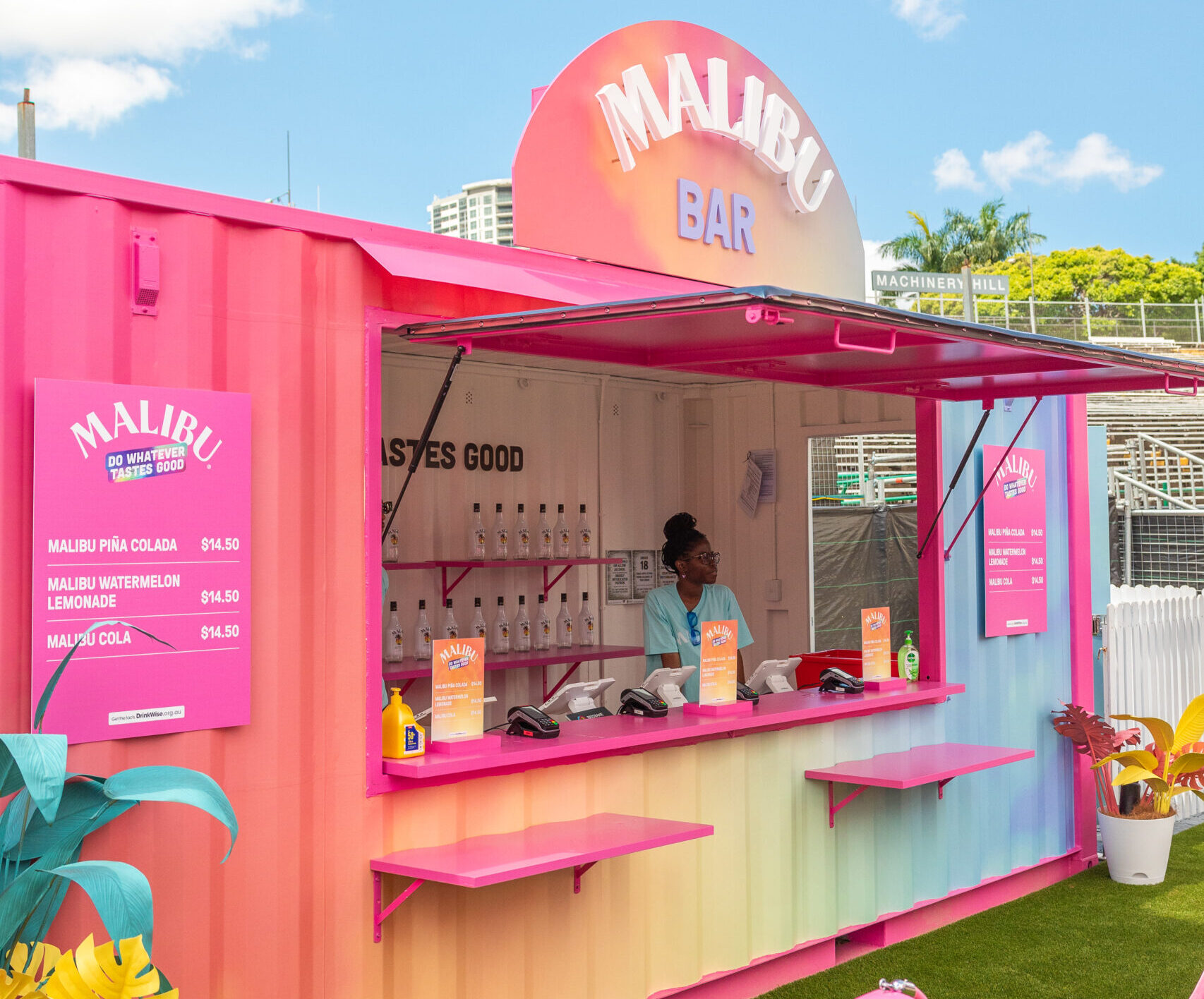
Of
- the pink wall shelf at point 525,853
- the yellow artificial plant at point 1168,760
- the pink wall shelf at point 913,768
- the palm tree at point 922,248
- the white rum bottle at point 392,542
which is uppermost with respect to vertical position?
the palm tree at point 922,248

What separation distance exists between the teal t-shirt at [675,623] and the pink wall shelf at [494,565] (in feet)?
3.34

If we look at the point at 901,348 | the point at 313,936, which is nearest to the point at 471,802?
Answer: the point at 313,936

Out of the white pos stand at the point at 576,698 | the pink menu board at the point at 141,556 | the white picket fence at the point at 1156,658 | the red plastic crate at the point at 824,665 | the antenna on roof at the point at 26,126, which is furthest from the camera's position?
the white picket fence at the point at 1156,658

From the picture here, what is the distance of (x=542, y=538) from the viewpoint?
712 cm

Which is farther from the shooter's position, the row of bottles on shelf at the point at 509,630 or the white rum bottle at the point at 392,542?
the row of bottles on shelf at the point at 509,630

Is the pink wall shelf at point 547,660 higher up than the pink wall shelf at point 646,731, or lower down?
higher up

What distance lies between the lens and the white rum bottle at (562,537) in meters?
7.20

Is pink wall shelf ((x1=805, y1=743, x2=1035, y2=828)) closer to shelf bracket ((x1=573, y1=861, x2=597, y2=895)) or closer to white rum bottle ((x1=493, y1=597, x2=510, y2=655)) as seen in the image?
shelf bracket ((x1=573, y1=861, x2=597, y2=895))

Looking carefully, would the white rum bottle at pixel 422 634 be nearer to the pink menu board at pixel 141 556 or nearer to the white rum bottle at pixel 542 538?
the white rum bottle at pixel 542 538

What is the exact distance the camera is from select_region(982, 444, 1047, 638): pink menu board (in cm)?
639

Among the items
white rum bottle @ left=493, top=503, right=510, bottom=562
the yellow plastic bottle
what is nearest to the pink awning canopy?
the yellow plastic bottle

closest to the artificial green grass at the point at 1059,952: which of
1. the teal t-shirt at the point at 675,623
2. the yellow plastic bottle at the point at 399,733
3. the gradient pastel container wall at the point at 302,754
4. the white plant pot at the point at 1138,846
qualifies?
the white plant pot at the point at 1138,846

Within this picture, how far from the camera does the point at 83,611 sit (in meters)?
3.17

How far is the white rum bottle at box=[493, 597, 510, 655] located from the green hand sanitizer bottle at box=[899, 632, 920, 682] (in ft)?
6.86
